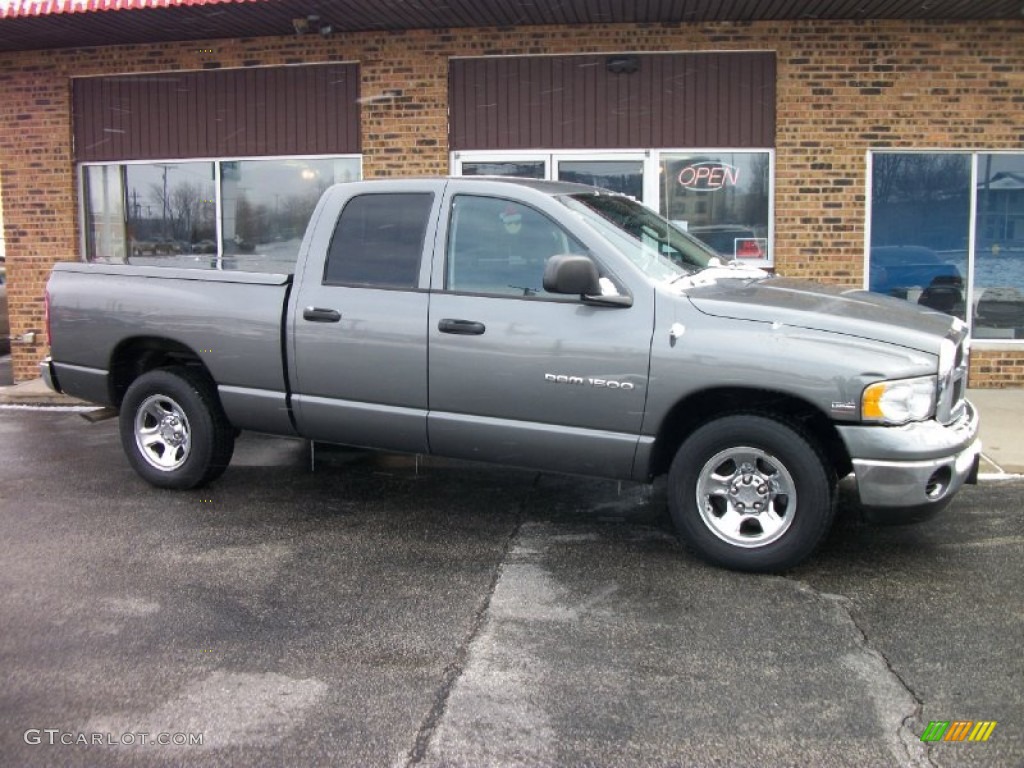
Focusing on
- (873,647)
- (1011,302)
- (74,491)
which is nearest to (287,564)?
(74,491)

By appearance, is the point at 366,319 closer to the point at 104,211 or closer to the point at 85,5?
the point at 85,5

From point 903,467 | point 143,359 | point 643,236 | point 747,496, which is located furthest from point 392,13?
point 903,467

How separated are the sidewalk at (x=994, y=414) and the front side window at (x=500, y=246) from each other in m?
3.78

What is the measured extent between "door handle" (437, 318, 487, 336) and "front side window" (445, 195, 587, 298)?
196 millimetres

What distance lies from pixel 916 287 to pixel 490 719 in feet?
26.5

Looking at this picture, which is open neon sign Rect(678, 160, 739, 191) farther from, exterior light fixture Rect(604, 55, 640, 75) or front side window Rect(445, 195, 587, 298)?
front side window Rect(445, 195, 587, 298)

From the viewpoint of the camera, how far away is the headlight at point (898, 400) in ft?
14.8

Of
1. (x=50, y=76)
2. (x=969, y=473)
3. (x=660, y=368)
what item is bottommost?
(x=969, y=473)

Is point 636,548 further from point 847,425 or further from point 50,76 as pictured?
point 50,76

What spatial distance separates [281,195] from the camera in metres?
10.7

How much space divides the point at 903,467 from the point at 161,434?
14.9 ft

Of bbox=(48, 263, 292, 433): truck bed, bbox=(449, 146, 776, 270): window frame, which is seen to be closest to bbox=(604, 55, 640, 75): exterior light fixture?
bbox=(449, 146, 776, 270): window frame

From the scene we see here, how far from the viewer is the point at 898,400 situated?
4.53m

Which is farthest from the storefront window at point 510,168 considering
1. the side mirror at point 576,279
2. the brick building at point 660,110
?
the side mirror at point 576,279
